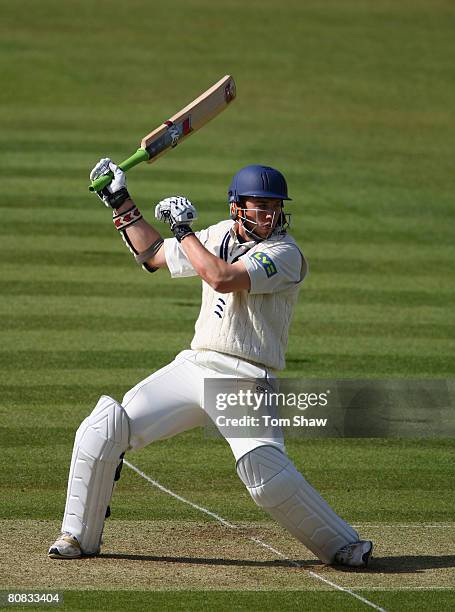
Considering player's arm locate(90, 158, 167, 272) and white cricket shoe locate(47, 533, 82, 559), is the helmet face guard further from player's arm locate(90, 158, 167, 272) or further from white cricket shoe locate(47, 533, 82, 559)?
white cricket shoe locate(47, 533, 82, 559)

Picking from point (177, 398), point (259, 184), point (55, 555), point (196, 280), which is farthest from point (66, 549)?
point (196, 280)

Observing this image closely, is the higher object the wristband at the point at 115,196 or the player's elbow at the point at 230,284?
the wristband at the point at 115,196

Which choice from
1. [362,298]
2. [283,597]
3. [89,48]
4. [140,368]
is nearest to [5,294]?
[140,368]

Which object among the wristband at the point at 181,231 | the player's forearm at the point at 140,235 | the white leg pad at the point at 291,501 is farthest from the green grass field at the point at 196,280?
the wristband at the point at 181,231

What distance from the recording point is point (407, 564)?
679 centimetres

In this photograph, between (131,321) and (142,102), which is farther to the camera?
(142,102)

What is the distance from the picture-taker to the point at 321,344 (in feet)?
40.7

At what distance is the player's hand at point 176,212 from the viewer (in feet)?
22.4

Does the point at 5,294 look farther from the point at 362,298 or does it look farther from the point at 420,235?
the point at 420,235

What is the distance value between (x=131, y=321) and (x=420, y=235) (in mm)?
5205

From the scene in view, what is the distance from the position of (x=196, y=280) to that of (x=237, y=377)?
8329mm

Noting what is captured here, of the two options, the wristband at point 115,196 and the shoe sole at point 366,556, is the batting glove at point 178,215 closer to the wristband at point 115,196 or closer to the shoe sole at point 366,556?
the wristband at point 115,196

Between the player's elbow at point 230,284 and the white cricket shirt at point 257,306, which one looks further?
the white cricket shirt at point 257,306

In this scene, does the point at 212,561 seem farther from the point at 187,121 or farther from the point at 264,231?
the point at 187,121
